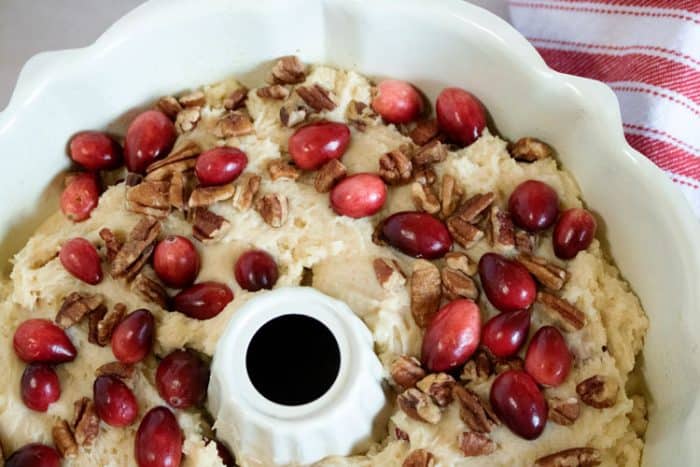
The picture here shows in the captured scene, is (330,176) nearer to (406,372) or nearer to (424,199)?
(424,199)

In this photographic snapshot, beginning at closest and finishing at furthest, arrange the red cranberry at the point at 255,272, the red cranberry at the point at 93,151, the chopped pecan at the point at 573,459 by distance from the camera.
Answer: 1. the chopped pecan at the point at 573,459
2. the red cranberry at the point at 255,272
3. the red cranberry at the point at 93,151

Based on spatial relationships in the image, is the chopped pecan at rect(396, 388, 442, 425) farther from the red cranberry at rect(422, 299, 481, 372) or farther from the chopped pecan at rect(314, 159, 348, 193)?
the chopped pecan at rect(314, 159, 348, 193)

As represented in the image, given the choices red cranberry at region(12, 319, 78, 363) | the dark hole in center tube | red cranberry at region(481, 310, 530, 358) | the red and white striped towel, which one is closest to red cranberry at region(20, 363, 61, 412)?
red cranberry at region(12, 319, 78, 363)

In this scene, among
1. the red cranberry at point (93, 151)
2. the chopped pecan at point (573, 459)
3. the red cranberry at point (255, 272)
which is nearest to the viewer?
the chopped pecan at point (573, 459)

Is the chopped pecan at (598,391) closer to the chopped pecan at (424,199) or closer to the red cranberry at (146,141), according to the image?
the chopped pecan at (424,199)

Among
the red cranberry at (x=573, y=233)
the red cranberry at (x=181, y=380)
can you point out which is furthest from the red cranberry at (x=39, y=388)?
the red cranberry at (x=573, y=233)

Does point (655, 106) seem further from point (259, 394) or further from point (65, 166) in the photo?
point (65, 166)

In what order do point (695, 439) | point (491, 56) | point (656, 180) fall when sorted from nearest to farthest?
1. point (695, 439)
2. point (656, 180)
3. point (491, 56)

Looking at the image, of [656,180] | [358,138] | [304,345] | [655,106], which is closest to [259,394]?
[304,345]
